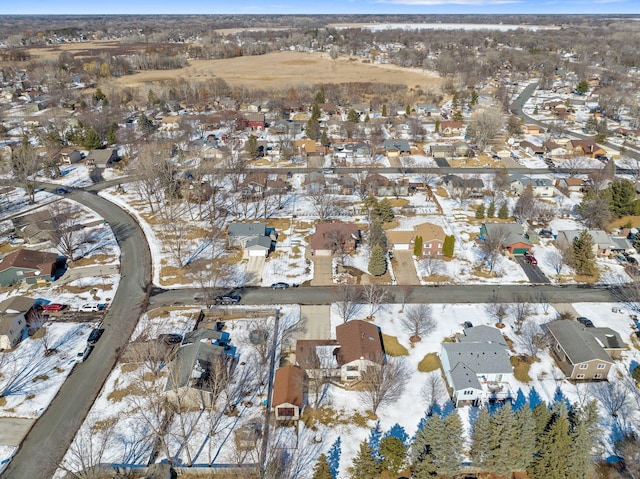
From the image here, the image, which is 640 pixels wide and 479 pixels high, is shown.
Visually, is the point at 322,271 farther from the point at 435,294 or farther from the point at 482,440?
the point at 482,440

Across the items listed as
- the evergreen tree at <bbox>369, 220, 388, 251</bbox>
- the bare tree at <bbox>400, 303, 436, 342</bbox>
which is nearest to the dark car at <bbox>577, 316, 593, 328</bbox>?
the bare tree at <bbox>400, 303, 436, 342</bbox>

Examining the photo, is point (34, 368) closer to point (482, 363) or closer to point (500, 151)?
point (482, 363)

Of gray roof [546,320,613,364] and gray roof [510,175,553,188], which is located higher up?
gray roof [546,320,613,364]

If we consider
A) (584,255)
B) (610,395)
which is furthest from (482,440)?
(584,255)

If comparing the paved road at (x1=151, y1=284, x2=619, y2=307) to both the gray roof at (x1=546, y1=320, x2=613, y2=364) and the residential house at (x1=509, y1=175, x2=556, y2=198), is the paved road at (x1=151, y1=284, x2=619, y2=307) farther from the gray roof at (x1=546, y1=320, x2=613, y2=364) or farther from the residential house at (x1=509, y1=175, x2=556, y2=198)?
the residential house at (x1=509, y1=175, x2=556, y2=198)

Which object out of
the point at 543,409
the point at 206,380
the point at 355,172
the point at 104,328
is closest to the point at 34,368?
the point at 104,328

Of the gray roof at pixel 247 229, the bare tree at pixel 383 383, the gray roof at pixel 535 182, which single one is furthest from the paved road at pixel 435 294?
the gray roof at pixel 535 182
